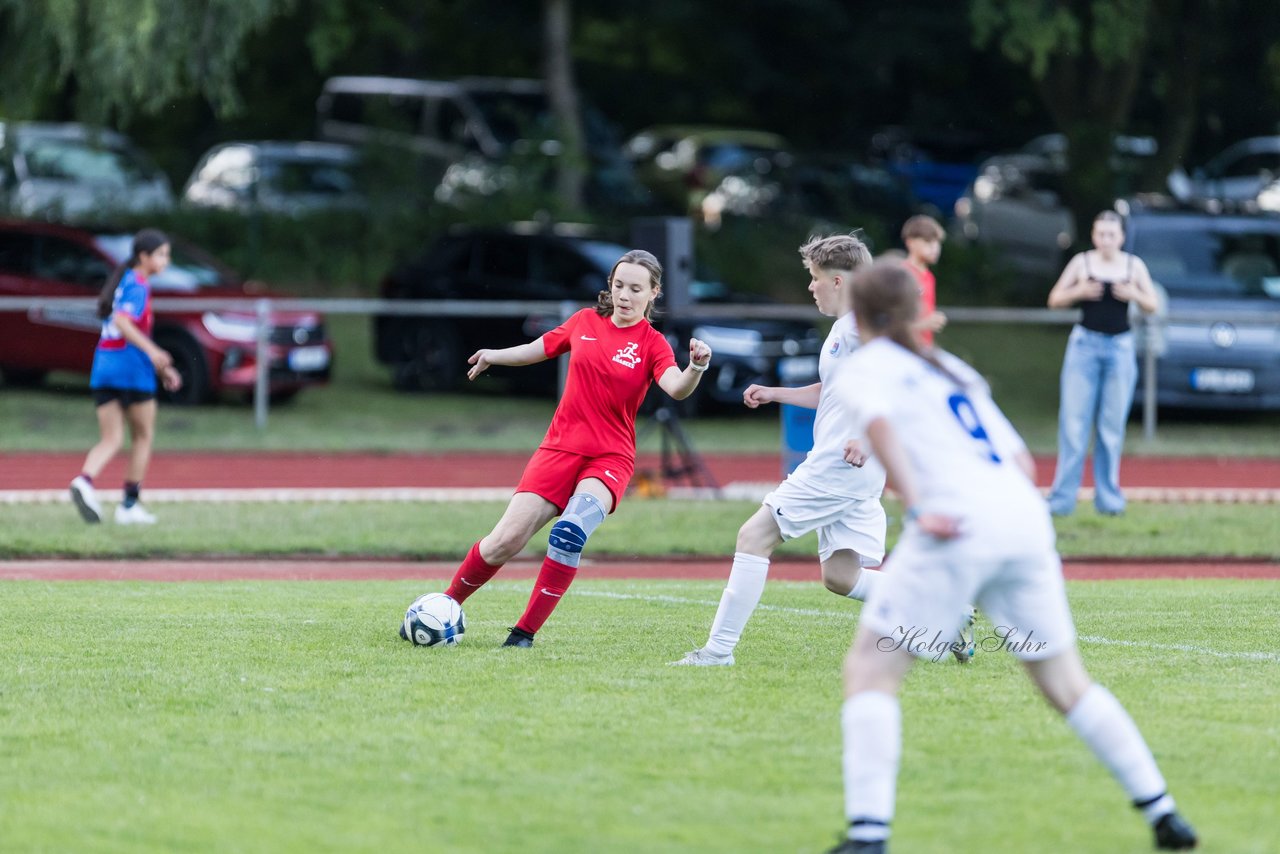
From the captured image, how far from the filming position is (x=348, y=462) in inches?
707

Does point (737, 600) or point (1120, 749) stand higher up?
point (1120, 749)

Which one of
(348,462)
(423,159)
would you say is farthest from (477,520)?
(423,159)

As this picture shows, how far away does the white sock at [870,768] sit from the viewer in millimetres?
5020

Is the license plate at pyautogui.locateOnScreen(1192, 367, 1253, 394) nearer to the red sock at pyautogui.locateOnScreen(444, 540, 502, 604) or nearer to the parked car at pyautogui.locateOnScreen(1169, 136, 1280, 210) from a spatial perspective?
the parked car at pyautogui.locateOnScreen(1169, 136, 1280, 210)

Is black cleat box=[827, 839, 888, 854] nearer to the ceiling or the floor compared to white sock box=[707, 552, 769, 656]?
nearer to the ceiling

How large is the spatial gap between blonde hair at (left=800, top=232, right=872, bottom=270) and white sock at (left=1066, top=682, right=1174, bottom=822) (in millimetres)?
2942

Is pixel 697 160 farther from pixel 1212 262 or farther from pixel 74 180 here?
pixel 1212 262

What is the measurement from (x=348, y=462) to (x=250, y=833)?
12.7 metres

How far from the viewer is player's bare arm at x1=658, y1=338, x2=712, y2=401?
7449 millimetres

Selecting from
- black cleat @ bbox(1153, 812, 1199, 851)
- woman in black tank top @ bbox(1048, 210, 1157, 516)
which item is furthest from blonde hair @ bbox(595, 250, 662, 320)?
woman in black tank top @ bbox(1048, 210, 1157, 516)

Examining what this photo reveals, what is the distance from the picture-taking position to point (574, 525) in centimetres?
802

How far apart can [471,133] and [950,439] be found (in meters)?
23.8

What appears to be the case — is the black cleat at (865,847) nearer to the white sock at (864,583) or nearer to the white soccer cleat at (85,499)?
the white sock at (864,583)

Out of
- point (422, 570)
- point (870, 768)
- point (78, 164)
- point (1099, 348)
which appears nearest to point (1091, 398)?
point (1099, 348)
